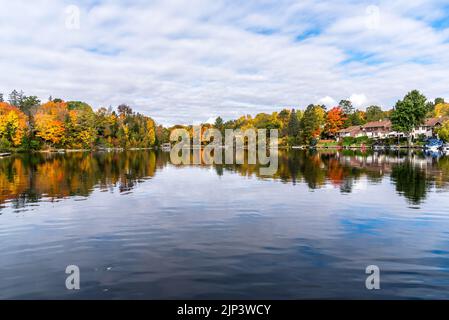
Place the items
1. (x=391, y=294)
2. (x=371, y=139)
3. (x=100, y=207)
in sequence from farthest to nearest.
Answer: (x=371, y=139)
(x=100, y=207)
(x=391, y=294)

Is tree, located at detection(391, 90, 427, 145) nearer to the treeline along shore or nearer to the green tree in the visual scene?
the treeline along shore

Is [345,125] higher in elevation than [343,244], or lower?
higher

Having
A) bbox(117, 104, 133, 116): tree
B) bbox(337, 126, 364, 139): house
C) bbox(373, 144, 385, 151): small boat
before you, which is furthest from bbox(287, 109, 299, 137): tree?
bbox(117, 104, 133, 116): tree

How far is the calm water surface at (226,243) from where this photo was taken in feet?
35.6

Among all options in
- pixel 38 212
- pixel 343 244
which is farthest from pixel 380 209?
pixel 38 212

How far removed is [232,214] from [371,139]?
140514 mm

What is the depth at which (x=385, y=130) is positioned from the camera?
162 meters

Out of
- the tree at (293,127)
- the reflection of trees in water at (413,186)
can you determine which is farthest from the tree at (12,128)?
the reflection of trees in water at (413,186)

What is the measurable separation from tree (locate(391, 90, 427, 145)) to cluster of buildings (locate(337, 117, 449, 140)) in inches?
452

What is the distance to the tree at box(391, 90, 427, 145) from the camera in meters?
127

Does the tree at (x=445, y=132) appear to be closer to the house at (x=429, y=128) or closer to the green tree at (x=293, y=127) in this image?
the house at (x=429, y=128)

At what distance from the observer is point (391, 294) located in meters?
10.4

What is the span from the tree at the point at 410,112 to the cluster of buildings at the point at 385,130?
11.5 m
